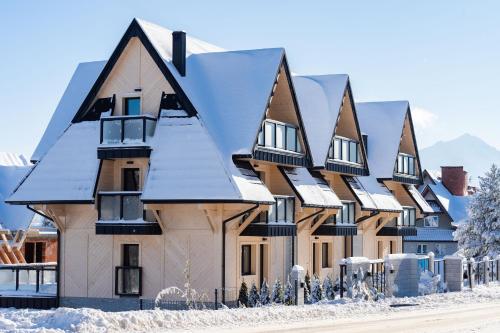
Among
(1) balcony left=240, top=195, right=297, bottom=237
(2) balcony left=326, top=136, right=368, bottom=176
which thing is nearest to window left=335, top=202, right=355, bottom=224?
(2) balcony left=326, top=136, right=368, bottom=176

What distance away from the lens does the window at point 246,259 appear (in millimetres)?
38438

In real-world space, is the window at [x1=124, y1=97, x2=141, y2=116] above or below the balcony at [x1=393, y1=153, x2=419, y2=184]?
above

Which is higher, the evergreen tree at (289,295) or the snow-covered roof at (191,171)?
the snow-covered roof at (191,171)

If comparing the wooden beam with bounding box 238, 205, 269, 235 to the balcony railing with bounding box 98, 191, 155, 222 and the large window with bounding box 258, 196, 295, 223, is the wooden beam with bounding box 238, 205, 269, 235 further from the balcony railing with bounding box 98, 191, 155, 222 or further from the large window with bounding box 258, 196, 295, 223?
the balcony railing with bounding box 98, 191, 155, 222

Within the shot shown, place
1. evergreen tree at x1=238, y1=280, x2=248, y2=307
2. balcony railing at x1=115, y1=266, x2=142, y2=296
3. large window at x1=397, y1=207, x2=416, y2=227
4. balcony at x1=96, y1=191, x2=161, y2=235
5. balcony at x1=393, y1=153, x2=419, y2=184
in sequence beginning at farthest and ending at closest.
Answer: large window at x1=397, y1=207, x2=416, y2=227 → balcony at x1=393, y1=153, x2=419, y2=184 → balcony railing at x1=115, y1=266, x2=142, y2=296 → balcony at x1=96, y1=191, x2=161, y2=235 → evergreen tree at x1=238, y1=280, x2=248, y2=307

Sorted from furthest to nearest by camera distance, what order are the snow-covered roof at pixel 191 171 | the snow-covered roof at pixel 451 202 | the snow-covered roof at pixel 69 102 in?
the snow-covered roof at pixel 451 202, the snow-covered roof at pixel 69 102, the snow-covered roof at pixel 191 171

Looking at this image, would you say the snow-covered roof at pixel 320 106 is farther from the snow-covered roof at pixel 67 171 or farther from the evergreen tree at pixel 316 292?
the snow-covered roof at pixel 67 171

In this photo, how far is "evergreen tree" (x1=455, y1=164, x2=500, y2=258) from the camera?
6594cm

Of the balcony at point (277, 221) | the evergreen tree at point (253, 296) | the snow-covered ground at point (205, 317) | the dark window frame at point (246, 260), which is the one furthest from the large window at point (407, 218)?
the snow-covered ground at point (205, 317)

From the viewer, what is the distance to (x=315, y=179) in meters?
43.8

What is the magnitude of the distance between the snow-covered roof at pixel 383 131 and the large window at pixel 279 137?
1275cm

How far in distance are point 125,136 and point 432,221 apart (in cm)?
4730

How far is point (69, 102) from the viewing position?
139 feet

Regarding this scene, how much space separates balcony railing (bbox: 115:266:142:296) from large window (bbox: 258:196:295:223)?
5188 millimetres
